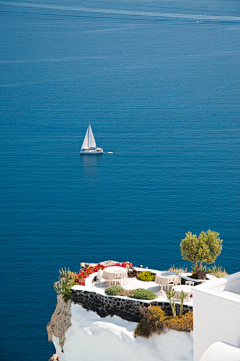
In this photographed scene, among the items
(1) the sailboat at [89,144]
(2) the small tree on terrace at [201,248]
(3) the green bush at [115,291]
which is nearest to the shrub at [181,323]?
(3) the green bush at [115,291]

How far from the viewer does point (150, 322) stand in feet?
83.6

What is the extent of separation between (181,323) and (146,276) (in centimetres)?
608

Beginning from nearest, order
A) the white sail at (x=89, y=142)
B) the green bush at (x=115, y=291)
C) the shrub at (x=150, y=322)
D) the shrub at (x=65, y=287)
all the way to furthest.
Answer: the shrub at (x=150, y=322) → the green bush at (x=115, y=291) → the shrub at (x=65, y=287) → the white sail at (x=89, y=142)

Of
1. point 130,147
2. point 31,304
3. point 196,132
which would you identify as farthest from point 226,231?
point 196,132

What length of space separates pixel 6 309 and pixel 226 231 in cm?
4100

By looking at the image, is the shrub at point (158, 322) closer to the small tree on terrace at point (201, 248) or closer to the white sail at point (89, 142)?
the small tree on terrace at point (201, 248)

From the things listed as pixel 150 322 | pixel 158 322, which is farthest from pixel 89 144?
pixel 158 322

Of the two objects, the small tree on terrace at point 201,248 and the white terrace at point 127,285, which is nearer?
the white terrace at point 127,285

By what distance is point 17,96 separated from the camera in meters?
180

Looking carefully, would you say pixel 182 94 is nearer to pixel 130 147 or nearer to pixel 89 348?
pixel 130 147

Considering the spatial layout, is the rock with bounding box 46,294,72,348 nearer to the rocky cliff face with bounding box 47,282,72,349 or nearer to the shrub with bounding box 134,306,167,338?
the rocky cliff face with bounding box 47,282,72,349

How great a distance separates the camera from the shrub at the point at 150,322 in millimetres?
25125

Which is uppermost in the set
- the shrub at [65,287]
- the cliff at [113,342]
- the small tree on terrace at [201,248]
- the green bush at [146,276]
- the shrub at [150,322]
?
the small tree on terrace at [201,248]

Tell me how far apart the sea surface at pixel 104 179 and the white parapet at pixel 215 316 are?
36.5 feet
